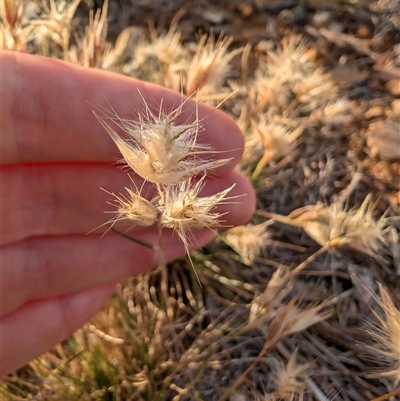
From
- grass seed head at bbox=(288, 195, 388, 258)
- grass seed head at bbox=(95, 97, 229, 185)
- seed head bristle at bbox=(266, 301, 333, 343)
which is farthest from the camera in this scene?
grass seed head at bbox=(288, 195, 388, 258)

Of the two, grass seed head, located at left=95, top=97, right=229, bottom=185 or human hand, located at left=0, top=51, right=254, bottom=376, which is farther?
human hand, located at left=0, top=51, right=254, bottom=376

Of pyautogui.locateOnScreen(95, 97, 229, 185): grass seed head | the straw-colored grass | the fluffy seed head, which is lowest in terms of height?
the straw-colored grass

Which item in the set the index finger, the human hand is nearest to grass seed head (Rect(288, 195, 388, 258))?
the human hand

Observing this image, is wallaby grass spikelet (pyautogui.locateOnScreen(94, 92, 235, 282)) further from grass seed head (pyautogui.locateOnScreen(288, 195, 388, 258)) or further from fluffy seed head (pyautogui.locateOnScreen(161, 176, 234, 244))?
grass seed head (pyautogui.locateOnScreen(288, 195, 388, 258))

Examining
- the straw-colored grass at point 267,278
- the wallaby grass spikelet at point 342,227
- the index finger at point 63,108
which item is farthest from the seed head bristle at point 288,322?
the index finger at point 63,108

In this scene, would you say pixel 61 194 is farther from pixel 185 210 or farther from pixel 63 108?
pixel 185 210

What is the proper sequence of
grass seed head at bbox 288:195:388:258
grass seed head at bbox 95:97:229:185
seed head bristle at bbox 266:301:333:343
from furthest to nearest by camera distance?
grass seed head at bbox 288:195:388:258 < seed head bristle at bbox 266:301:333:343 < grass seed head at bbox 95:97:229:185

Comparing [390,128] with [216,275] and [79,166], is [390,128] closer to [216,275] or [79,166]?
[216,275]

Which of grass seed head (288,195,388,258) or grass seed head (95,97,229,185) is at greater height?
grass seed head (95,97,229,185)

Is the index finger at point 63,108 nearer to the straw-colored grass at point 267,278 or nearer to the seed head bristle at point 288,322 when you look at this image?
the straw-colored grass at point 267,278
